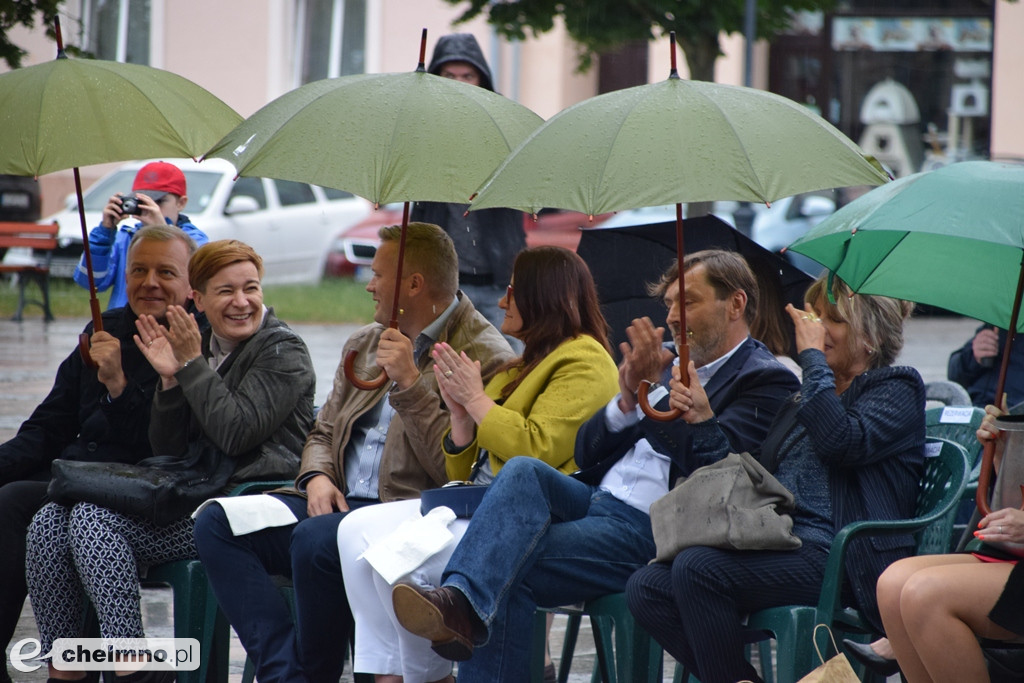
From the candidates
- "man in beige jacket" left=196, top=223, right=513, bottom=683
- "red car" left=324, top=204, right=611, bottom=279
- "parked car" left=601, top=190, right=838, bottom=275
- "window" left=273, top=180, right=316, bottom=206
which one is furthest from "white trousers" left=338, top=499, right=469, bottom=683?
"window" left=273, top=180, right=316, bottom=206

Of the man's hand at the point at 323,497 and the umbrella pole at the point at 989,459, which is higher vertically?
the umbrella pole at the point at 989,459

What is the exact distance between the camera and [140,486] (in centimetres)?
459

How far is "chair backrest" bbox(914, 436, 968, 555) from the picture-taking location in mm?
3975

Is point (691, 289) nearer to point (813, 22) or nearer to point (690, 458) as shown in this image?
point (690, 458)

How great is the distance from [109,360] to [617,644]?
6.55ft

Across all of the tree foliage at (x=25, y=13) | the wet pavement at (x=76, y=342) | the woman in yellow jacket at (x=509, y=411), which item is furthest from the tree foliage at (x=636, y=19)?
the woman in yellow jacket at (x=509, y=411)

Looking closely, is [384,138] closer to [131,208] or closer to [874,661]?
[131,208]

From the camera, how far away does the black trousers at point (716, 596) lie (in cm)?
388

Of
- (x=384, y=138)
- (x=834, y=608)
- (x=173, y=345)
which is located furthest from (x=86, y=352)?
(x=834, y=608)

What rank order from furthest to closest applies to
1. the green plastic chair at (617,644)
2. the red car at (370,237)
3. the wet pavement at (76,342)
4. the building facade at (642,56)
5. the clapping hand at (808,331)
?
the building facade at (642,56) → the red car at (370,237) → the wet pavement at (76,342) → the green plastic chair at (617,644) → the clapping hand at (808,331)

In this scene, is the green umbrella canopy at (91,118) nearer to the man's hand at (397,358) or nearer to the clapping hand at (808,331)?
the man's hand at (397,358)

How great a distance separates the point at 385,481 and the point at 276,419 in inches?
17.4

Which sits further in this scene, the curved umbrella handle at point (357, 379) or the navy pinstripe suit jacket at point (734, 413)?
the curved umbrella handle at point (357, 379)

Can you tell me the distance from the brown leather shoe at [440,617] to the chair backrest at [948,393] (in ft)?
7.79
